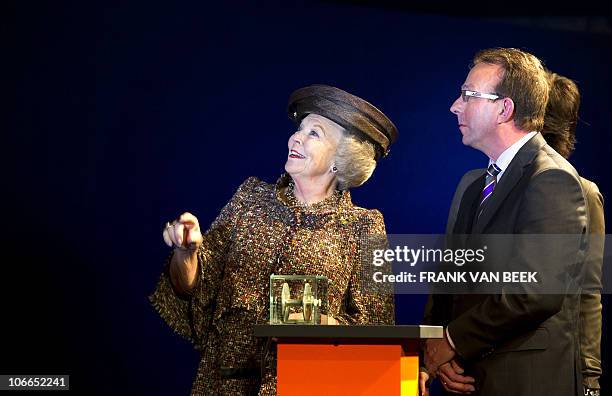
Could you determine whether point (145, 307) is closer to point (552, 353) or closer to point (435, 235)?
point (435, 235)

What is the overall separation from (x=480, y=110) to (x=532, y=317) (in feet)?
2.35

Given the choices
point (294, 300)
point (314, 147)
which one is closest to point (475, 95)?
point (314, 147)

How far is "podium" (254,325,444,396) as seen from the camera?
219 centimetres

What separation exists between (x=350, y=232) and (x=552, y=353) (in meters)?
0.68

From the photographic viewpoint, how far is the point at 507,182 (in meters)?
2.83

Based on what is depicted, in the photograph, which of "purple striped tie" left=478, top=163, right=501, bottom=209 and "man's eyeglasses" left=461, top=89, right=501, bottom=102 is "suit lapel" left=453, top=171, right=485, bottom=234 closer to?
"purple striped tie" left=478, top=163, right=501, bottom=209

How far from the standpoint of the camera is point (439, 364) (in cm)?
277

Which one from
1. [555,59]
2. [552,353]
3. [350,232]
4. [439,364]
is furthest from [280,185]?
[555,59]

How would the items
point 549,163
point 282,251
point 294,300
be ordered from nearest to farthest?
point 294,300 → point 549,163 → point 282,251

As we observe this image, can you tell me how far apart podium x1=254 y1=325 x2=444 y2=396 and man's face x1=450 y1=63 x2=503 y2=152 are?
38.5 inches

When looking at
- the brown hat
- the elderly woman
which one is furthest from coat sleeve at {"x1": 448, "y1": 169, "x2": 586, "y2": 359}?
the brown hat

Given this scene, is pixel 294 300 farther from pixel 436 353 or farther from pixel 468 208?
pixel 468 208

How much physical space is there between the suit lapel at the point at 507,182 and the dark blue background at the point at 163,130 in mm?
1238

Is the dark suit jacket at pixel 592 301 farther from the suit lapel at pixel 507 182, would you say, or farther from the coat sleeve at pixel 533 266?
the coat sleeve at pixel 533 266
